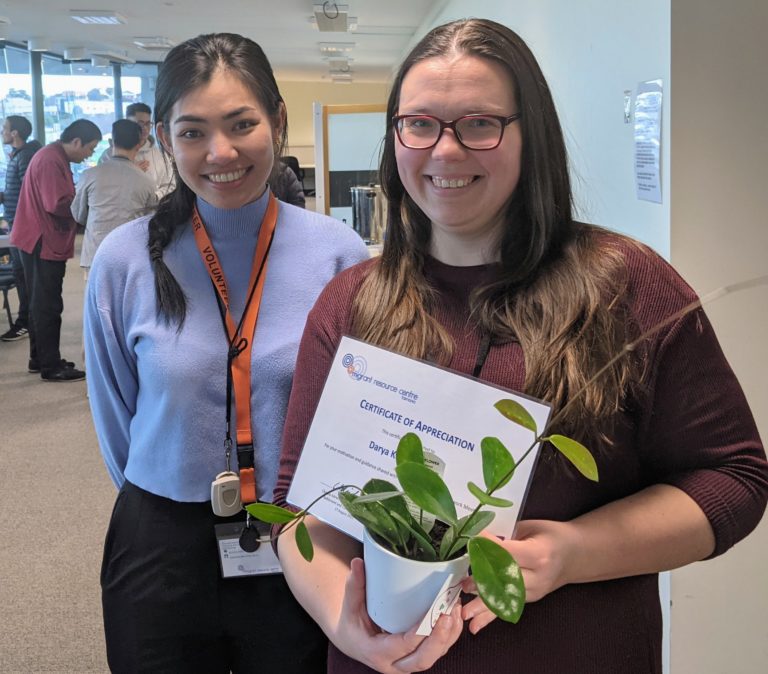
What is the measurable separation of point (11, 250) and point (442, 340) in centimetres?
569

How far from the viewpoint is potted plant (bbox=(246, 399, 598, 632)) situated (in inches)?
24.3

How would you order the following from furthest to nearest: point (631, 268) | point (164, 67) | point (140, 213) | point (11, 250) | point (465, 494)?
1. point (11, 250)
2. point (140, 213)
3. point (164, 67)
4. point (631, 268)
5. point (465, 494)

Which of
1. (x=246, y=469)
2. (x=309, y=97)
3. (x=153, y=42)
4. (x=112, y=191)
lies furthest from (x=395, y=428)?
(x=309, y=97)

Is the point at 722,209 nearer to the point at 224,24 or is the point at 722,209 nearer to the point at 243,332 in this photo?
the point at 243,332

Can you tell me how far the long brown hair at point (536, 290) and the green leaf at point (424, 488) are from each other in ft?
0.82

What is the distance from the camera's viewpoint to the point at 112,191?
14.9ft

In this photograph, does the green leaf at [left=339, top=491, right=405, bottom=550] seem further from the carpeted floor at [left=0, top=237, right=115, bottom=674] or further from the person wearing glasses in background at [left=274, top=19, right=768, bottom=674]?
the carpeted floor at [left=0, top=237, right=115, bottom=674]

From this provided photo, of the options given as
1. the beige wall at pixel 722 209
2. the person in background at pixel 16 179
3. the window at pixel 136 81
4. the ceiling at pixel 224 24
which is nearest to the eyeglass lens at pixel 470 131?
the beige wall at pixel 722 209

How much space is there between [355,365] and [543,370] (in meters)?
0.22

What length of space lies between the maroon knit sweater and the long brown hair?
1.1 inches

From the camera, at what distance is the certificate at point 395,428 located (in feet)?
2.58

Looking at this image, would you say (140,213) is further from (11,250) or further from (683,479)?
(11,250)

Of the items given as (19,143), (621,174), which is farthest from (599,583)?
(19,143)

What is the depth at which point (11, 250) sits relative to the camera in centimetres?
569
